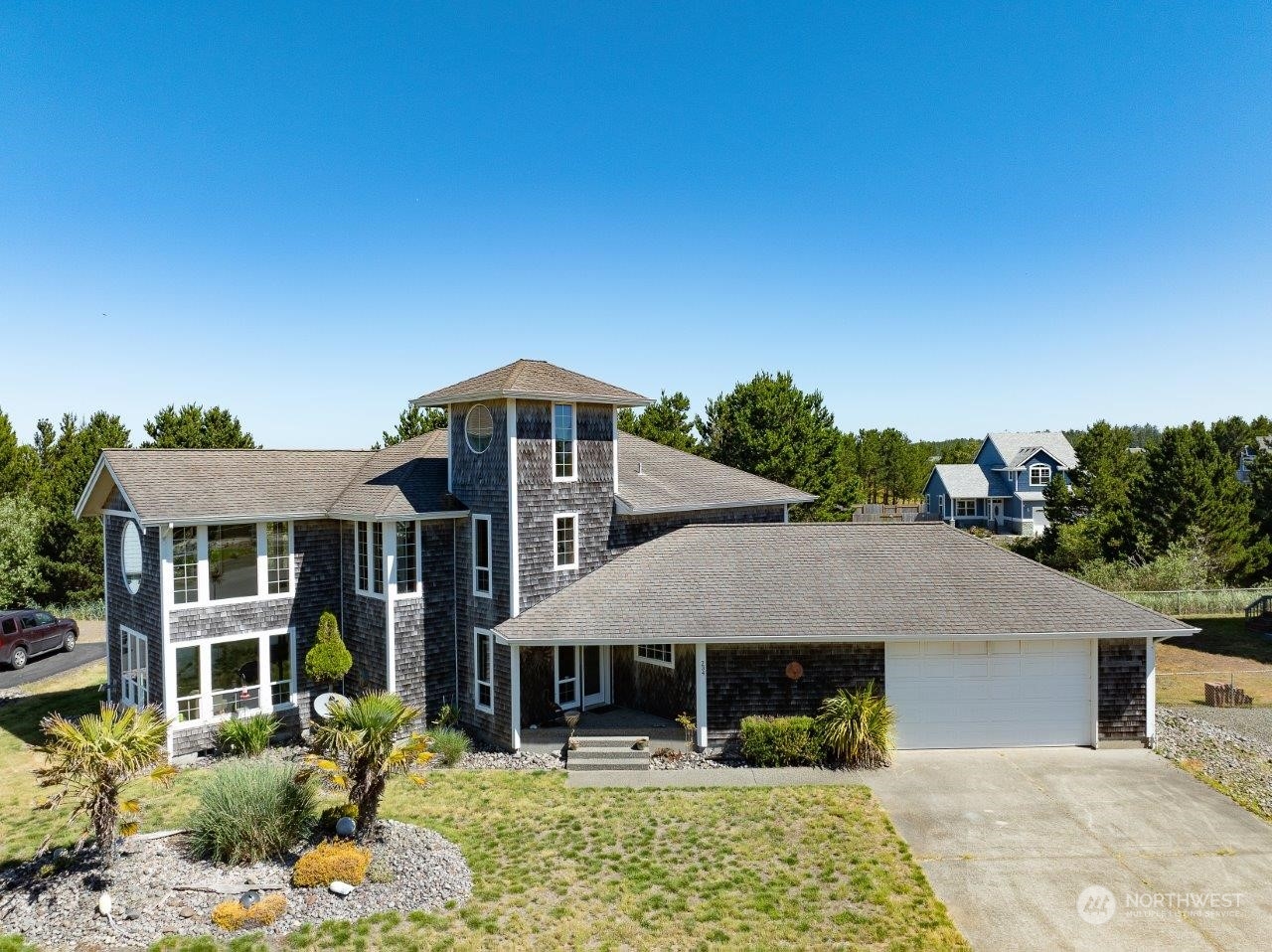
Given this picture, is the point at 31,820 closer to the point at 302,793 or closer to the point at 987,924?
the point at 302,793

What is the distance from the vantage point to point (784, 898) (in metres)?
10.1

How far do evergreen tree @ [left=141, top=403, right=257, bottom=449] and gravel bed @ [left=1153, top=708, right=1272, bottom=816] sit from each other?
1645 inches

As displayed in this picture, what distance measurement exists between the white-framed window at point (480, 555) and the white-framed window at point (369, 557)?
2.11 metres

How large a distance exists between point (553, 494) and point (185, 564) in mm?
8383

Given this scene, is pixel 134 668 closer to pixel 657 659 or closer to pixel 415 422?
pixel 657 659

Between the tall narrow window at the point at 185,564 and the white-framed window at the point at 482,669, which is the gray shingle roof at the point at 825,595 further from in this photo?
the tall narrow window at the point at 185,564

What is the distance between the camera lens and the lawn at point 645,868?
9.29 metres

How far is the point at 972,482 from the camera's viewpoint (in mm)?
62375

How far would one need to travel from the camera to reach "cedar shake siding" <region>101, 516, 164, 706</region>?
55.0ft

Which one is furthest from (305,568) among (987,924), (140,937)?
(987,924)

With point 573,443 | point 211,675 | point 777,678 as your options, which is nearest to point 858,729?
→ point 777,678

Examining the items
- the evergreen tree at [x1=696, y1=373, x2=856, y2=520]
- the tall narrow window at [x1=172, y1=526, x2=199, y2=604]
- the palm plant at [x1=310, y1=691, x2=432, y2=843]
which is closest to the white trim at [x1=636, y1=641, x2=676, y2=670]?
the palm plant at [x1=310, y1=691, x2=432, y2=843]

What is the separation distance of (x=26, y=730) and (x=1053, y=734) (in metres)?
24.4

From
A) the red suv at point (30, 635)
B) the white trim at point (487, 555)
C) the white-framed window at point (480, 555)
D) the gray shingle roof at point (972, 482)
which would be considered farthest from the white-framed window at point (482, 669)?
the gray shingle roof at point (972, 482)
